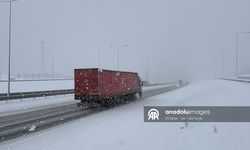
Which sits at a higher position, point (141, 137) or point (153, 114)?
point (153, 114)

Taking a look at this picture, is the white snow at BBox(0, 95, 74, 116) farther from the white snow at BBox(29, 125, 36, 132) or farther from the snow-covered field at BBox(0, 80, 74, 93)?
the snow-covered field at BBox(0, 80, 74, 93)

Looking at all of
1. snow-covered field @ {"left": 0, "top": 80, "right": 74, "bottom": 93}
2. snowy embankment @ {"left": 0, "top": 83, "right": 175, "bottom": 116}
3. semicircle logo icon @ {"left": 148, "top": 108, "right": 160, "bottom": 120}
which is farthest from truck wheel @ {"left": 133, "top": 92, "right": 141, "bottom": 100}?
semicircle logo icon @ {"left": 148, "top": 108, "right": 160, "bottom": 120}

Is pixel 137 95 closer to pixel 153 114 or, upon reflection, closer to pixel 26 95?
pixel 26 95

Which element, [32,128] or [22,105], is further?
[22,105]

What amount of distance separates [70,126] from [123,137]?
181 inches

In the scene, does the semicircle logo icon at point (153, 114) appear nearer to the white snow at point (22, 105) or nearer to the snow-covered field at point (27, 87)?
the white snow at point (22, 105)

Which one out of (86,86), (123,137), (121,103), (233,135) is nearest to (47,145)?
(123,137)

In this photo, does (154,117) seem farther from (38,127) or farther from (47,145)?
(38,127)

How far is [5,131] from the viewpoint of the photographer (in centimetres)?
1789

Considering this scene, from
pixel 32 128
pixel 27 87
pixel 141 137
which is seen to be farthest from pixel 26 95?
pixel 27 87

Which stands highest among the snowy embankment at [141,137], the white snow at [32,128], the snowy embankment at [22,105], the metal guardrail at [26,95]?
the metal guardrail at [26,95]

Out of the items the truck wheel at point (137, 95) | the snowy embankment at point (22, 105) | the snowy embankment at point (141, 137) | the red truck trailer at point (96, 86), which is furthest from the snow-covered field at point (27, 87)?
the snowy embankment at point (141, 137)

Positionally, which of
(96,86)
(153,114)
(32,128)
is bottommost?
(32,128)

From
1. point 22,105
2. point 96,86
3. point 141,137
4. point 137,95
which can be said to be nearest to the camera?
point 141,137
